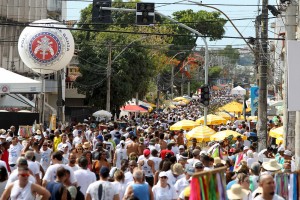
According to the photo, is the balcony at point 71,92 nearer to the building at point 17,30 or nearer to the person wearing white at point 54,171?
the building at point 17,30

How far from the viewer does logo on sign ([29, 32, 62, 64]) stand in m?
34.4

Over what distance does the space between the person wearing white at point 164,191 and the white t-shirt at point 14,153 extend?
23.8 ft

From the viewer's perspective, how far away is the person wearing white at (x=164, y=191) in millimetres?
13406

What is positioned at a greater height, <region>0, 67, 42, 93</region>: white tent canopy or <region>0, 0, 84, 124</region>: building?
<region>0, 0, 84, 124</region>: building

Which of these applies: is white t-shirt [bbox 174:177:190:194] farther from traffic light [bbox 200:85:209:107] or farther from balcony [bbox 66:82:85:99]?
balcony [bbox 66:82:85:99]

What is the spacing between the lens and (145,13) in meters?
27.3

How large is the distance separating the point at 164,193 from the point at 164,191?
0.13ft

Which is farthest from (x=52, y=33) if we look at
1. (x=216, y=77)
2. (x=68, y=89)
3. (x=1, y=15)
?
(x=216, y=77)

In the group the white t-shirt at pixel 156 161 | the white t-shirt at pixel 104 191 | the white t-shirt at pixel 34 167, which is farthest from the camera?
the white t-shirt at pixel 156 161

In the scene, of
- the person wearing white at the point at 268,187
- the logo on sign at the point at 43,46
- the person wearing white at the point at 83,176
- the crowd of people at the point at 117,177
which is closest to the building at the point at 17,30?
the logo on sign at the point at 43,46

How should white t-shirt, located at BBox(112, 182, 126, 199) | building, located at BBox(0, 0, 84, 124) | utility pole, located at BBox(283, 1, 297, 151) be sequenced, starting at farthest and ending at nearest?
1. building, located at BBox(0, 0, 84, 124)
2. utility pole, located at BBox(283, 1, 297, 151)
3. white t-shirt, located at BBox(112, 182, 126, 199)

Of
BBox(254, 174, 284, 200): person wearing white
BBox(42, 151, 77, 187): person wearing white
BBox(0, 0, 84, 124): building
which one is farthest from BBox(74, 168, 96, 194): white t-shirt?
BBox(0, 0, 84, 124): building

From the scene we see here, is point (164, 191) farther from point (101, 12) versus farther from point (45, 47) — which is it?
point (45, 47)

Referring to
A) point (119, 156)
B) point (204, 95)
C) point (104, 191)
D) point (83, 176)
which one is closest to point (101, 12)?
point (119, 156)
